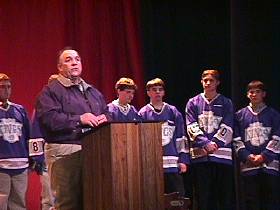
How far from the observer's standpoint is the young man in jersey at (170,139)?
6.34 m

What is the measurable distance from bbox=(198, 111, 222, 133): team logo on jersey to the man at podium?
81.1 inches

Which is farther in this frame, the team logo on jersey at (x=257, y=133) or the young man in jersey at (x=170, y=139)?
the team logo on jersey at (x=257, y=133)

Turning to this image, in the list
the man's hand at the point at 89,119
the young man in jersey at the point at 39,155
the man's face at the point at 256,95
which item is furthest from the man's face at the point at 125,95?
the man's hand at the point at 89,119

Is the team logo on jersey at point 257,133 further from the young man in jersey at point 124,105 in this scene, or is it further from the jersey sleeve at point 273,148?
the young man in jersey at point 124,105

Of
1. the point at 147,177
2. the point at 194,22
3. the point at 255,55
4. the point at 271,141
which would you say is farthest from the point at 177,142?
the point at 147,177

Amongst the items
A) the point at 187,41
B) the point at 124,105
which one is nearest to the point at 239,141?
the point at 124,105

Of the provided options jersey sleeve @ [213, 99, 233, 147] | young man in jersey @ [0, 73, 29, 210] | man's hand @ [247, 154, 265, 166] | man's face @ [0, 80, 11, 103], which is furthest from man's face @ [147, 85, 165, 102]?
man's face @ [0, 80, 11, 103]

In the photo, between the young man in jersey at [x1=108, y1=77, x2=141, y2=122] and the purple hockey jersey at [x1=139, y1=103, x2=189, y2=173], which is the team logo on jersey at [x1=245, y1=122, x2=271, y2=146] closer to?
the purple hockey jersey at [x1=139, y1=103, x2=189, y2=173]

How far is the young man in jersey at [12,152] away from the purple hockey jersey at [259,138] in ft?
6.74

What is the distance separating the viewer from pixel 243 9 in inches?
291

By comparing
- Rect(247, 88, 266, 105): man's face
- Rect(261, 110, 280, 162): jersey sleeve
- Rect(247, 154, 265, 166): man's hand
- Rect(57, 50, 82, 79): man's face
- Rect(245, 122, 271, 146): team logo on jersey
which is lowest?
Rect(247, 154, 265, 166): man's hand

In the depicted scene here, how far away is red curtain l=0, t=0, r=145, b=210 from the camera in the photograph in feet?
24.8

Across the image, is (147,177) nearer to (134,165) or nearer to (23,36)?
(134,165)

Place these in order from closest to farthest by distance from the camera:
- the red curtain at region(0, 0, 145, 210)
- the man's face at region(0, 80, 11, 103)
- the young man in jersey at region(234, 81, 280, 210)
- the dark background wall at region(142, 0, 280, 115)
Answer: the man's face at region(0, 80, 11, 103) → the young man in jersey at region(234, 81, 280, 210) → the red curtain at region(0, 0, 145, 210) → the dark background wall at region(142, 0, 280, 115)
